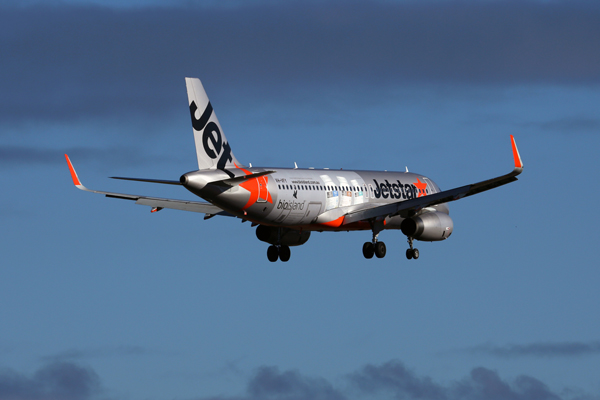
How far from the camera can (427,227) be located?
57.0m

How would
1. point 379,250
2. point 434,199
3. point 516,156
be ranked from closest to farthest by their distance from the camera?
A: point 516,156 < point 434,199 < point 379,250

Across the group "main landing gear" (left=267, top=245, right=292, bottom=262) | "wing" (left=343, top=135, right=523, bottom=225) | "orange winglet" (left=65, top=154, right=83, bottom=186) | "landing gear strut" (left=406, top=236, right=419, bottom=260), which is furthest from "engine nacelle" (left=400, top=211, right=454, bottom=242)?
"orange winglet" (left=65, top=154, right=83, bottom=186)

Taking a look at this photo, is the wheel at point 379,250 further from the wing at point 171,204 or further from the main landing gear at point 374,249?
the wing at point 171,204

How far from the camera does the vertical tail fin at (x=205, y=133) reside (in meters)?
50.4

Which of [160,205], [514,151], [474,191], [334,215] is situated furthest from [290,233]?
[514,151]

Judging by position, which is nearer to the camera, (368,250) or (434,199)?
(434,199)

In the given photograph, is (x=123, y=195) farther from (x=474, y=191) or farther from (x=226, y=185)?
(x=474, y=191)

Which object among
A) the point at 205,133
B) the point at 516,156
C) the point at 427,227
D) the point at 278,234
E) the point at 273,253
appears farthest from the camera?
the point at 273,253

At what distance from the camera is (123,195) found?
56594mm

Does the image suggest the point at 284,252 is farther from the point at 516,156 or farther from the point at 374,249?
the point at 516,156

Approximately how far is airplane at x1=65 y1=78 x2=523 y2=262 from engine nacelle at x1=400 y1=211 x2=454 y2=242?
0.20 feet

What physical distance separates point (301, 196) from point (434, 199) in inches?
296

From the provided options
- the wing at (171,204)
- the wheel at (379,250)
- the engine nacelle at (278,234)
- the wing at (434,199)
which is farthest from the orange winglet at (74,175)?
the wheel at (379,250)

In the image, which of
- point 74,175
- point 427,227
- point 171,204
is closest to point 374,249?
point 427,227
